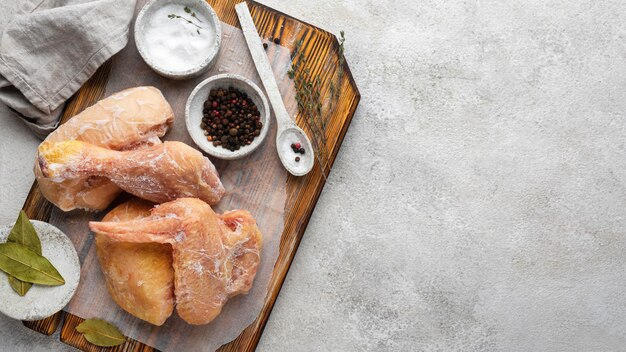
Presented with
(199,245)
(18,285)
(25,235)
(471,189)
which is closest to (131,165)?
(199,245)

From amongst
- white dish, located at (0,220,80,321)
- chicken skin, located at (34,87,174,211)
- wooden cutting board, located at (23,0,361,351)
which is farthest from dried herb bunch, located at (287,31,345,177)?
white dish, located at (0,220,80,321)

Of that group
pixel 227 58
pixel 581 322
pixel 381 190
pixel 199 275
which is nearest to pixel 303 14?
pixel 227 58

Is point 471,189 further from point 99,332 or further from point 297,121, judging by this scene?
point 99,332

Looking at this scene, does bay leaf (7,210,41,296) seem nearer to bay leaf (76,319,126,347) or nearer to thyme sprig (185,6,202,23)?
bay leaf (76,319,126,347)

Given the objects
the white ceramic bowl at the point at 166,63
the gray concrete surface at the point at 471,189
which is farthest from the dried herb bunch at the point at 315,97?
the white ceramic bowl at the point at 166,63

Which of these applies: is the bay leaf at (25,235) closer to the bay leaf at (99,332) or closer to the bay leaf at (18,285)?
the bay leaf at (18,285)
